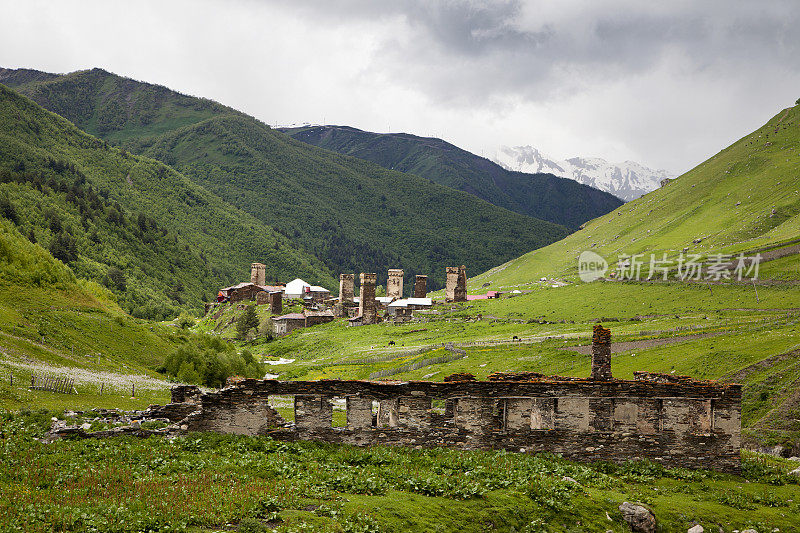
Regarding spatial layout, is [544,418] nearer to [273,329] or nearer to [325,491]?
[325,491]

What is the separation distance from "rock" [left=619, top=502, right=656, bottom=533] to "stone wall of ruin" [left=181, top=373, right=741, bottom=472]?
5365mm

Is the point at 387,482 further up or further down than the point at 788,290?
further down

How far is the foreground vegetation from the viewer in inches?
639

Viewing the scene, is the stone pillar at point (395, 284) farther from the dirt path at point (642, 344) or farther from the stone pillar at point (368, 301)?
the dirt path at point (642, 344)

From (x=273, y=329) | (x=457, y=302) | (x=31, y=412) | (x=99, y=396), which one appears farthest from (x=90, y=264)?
(x=31, y=412)

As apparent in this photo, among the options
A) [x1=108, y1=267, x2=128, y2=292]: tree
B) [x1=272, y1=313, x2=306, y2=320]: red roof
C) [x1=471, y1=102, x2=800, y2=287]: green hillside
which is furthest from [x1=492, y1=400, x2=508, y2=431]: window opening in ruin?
[x1=108, y1=267, x2=128, y2=292]: tree

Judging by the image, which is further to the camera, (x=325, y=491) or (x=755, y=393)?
(x=755, y=393)

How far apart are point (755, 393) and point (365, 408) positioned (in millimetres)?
35489

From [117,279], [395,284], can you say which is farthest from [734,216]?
[117,279]

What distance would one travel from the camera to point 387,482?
21.4 meters

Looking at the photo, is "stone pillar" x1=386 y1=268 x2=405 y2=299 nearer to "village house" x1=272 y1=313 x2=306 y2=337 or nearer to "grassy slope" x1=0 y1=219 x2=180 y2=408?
"village house" x1=272 y1=313 x2=306 y2=337

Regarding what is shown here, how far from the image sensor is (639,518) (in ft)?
69.5

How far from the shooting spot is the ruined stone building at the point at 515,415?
2614 centimetres

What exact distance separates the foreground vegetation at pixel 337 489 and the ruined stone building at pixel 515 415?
0.83 m
